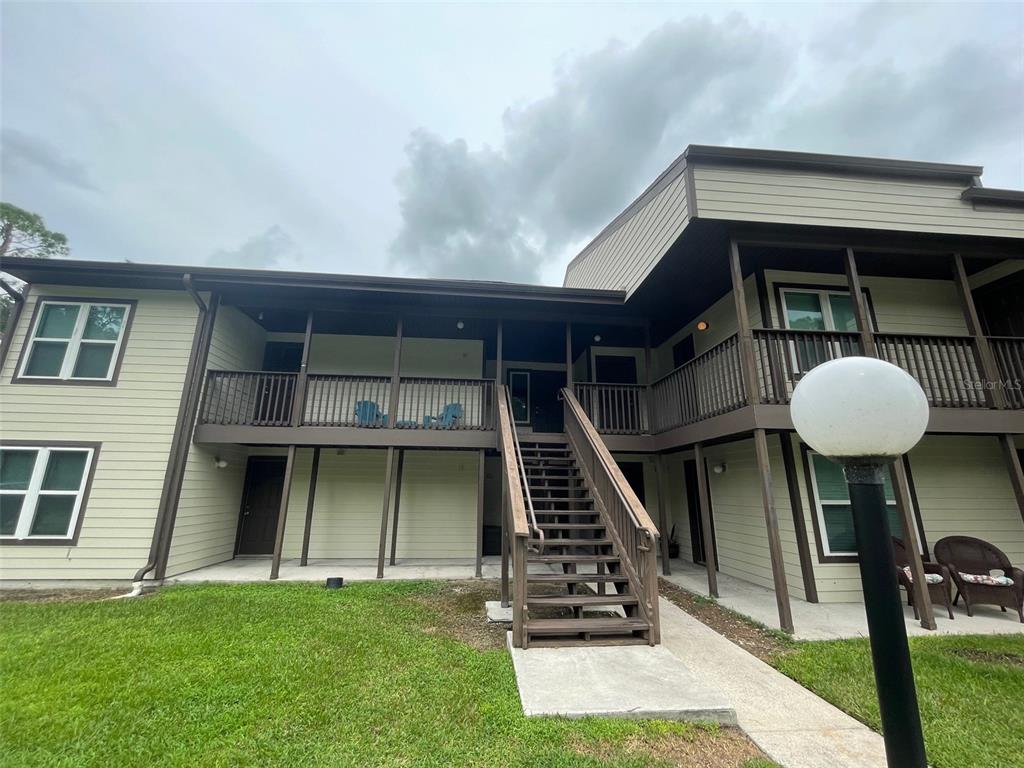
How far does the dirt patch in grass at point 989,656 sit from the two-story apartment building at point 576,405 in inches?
25.1

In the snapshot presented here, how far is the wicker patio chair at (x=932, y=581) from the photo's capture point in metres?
5.20

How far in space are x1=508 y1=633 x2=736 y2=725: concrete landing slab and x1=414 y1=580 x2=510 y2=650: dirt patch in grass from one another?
0.59 metres

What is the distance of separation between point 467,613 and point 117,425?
6.92 meters

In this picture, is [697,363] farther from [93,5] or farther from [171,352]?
[93,5]

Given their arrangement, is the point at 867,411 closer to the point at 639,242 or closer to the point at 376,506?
the point at 639,242

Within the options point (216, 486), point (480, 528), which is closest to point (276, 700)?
point (480, 528)

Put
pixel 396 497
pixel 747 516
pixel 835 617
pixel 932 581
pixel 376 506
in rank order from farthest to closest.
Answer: pixel 376 506 < pixel 396 497 < pixel 747 516 < pixel 932 581 < pixel 835 617

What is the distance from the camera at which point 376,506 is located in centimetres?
919

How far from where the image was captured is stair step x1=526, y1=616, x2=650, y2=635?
4.07 m

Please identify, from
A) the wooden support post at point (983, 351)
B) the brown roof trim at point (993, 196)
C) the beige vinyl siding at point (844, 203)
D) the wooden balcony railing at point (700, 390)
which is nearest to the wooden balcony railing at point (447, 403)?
the wooden balcony railing at point (700, 390)

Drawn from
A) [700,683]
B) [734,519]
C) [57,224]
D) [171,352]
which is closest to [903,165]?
[734,519]

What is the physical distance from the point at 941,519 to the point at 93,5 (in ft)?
55.0

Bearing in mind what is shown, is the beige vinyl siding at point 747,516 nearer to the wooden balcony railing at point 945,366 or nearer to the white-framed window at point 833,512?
the white-framed window at point 833,512

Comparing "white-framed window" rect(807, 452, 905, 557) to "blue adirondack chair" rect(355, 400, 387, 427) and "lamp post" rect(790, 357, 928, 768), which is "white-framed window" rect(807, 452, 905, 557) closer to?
"lamp post" rect(790, 357, 928, 768)
